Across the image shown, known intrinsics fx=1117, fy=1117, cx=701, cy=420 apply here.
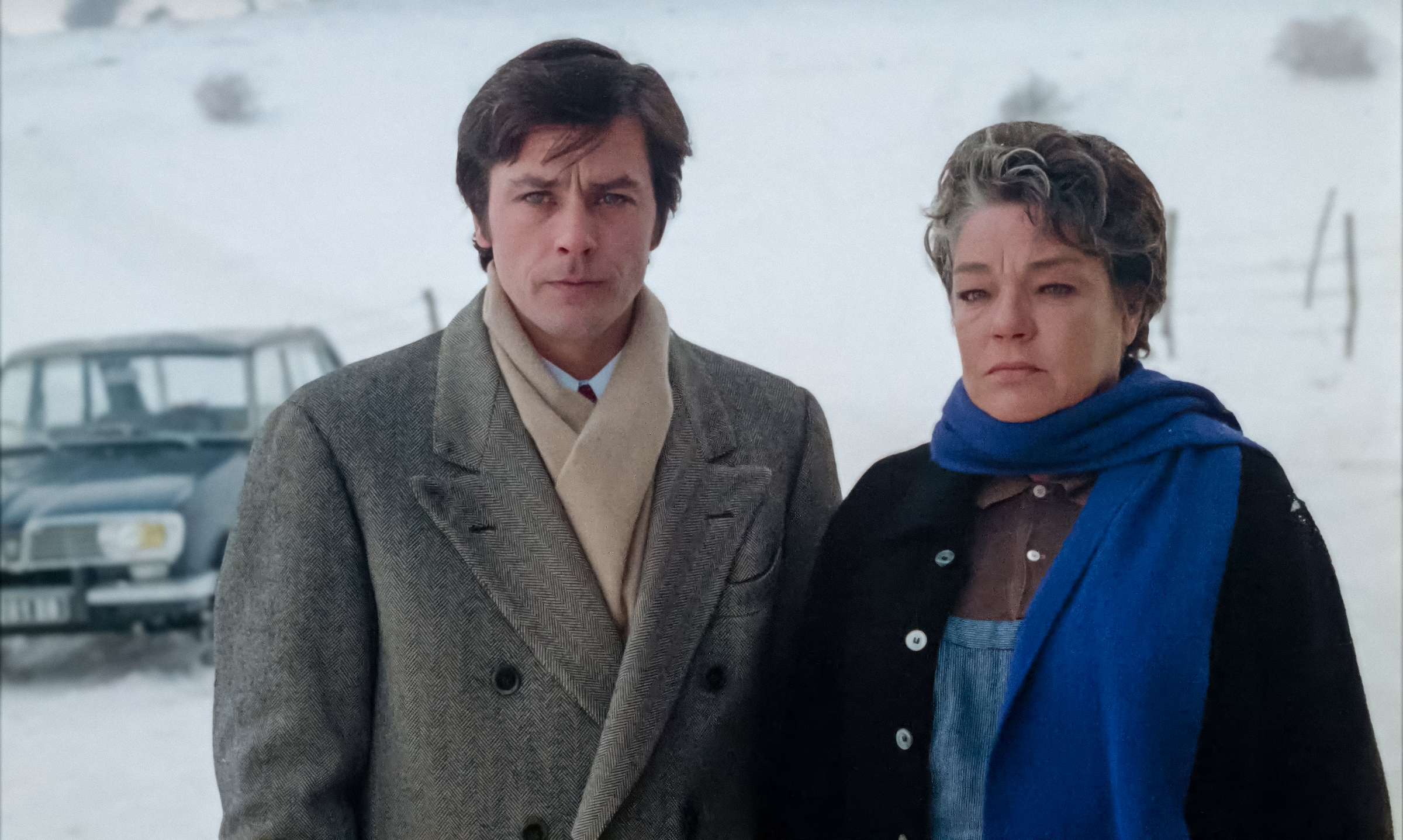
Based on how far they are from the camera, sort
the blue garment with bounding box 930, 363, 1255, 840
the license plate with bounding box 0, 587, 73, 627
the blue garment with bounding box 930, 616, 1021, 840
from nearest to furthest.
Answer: the blue garment with bounding box 930, 363, 1255, 840, the blue garment with bounding box 930, 616, 1021, 840, the license plate with bounding box 0, 587, 73, 627

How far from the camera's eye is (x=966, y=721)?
1.36 m

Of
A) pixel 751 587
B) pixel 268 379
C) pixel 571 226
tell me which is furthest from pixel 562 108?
pixel 268 379

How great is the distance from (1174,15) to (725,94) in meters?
1.18

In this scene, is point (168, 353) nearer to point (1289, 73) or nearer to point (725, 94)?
point (725, 94)

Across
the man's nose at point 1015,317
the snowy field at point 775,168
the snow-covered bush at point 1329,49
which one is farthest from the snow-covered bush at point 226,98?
the snow-covered bush at point 1329,49

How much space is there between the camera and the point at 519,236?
1535 mm

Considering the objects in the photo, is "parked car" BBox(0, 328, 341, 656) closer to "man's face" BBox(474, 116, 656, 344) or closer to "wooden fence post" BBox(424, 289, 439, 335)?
"wooden fence post" BBox(424, 289, 439, 335)

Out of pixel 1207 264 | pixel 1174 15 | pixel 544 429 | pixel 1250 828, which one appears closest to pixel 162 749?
pixel 544 429

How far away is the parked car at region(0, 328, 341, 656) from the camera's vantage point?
276 cm

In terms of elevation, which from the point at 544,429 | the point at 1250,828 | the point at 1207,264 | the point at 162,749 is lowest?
the point at 162,749

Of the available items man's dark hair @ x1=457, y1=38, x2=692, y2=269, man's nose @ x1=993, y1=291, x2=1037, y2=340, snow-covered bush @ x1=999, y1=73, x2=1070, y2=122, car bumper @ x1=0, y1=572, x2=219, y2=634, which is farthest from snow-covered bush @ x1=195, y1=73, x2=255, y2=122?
man's nose @ x1=993, y1=291, x2=1037, y2=340

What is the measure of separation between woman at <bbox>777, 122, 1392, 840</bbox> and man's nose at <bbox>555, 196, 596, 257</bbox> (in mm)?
466

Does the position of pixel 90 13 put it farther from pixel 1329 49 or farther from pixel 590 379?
pixel 1329 49

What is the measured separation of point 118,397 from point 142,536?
1.28ft
